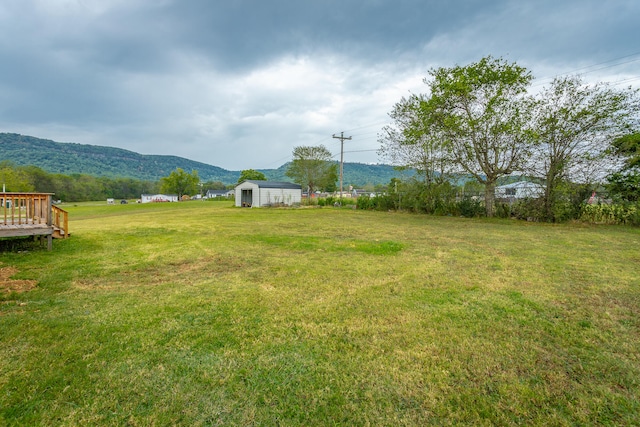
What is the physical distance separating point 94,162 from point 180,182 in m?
75.0

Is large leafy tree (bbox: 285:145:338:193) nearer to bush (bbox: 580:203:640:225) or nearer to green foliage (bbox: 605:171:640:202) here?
bush (bbox: 580:203:640:225)

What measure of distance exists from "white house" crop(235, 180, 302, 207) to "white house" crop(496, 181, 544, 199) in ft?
54.2

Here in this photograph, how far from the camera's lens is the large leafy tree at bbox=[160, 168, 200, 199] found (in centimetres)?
6259

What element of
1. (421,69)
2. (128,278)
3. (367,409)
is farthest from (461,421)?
(421,69)

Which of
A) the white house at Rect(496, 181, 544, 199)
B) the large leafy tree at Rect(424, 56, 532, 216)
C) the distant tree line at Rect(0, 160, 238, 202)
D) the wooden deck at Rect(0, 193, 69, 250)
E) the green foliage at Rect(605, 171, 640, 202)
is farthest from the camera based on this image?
the distant tree line at Rect(0, 160, 238, 202)

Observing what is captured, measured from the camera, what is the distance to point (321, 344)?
2375mm

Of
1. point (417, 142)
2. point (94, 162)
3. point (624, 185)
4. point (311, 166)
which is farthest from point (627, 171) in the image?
point (94, 162)

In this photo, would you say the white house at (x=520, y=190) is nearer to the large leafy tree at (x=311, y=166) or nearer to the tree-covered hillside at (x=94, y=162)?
the large leafy tree at (x=311, y=166)

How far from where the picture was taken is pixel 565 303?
3246 millimetres

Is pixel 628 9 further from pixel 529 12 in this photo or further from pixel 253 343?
pixel 253 343

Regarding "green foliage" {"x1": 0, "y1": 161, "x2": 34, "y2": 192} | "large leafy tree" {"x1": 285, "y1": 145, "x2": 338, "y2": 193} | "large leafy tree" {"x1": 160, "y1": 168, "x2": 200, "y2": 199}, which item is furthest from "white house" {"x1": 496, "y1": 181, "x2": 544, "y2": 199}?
"large leafy tree" {"x1": 160, "y1": 168, "x2": 200, "y2": 199}

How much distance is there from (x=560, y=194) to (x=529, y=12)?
758 centimetres

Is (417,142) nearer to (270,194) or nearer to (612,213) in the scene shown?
(612,213)

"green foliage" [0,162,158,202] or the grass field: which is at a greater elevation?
"green foliage" [0,162,158,202]
